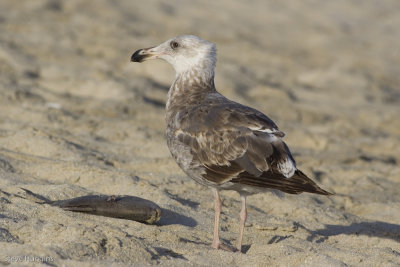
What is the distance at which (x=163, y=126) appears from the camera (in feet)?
28.7

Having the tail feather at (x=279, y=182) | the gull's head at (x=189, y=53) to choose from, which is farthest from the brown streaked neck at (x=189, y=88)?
the tail feather at (x=279, y=182)

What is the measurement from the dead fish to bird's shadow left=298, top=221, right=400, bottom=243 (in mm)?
1371

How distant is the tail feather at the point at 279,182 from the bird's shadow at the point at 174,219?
72cm

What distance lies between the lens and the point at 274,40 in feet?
47.7

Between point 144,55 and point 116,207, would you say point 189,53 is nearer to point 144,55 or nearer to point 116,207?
point 144,55

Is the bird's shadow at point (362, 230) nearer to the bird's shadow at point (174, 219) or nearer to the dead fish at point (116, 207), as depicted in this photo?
the bird's shadow at point (174, 219)

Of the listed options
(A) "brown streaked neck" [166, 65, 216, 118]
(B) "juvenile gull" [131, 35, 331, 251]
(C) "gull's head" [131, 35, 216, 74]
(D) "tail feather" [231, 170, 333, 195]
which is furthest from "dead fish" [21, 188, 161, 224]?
(C) "gull's head" [131, 35, 216, 74]

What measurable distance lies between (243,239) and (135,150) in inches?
94.2

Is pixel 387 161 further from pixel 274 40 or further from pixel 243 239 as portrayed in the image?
pixel 274 40

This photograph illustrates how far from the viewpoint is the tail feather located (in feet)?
16.5

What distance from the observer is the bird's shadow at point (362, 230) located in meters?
5.91

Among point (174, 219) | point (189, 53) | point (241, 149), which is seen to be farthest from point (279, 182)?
point (189, 53)

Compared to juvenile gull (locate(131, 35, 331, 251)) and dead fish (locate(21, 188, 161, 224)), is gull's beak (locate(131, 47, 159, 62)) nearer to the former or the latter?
juvenile gull (locate(131, 35, 331, 251))

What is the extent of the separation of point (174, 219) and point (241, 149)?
2.88 feet
